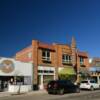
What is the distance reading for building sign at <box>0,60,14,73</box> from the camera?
117 feet

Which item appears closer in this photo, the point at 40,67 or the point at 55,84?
the point at 55,84

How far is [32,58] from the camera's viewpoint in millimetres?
41406

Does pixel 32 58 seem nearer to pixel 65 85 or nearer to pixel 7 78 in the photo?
pixel 7 78

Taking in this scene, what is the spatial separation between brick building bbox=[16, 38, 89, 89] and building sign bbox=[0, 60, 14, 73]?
16.8 feet

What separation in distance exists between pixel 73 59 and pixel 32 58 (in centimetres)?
1061

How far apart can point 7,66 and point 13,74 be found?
1.73m

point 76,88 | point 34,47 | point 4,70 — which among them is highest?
point 34,47

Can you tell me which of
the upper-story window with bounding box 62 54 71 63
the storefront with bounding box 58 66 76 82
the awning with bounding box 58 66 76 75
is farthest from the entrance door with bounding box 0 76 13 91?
the upper-story window with bounding box 62 54 71 63

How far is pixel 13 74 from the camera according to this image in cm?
3703

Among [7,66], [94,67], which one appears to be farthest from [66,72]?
[7,66]

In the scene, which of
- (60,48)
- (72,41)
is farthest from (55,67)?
(72,41)

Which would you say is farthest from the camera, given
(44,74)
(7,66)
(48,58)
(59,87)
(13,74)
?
(48,58)

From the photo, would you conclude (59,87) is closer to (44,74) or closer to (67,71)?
(44,74)

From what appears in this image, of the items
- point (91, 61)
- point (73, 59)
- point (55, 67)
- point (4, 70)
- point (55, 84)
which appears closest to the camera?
point (55, 84)
